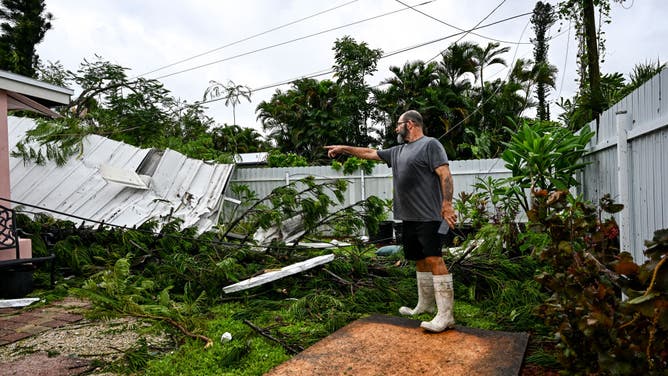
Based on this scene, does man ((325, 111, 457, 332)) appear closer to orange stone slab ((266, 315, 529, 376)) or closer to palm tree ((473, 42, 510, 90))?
orange stone slab ((266, 315, 529, 376))

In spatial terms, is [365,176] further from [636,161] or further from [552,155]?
[636,161]

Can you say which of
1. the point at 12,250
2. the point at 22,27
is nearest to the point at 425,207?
the point at 12,250

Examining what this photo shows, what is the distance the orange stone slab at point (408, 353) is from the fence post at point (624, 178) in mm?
896

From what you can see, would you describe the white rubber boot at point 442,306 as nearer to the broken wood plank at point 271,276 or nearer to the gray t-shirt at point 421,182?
the gray t-shirt at point 421,182

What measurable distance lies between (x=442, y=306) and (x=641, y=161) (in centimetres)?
156

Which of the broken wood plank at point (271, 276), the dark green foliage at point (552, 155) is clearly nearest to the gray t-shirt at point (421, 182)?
the broken wood plank at point (271, 276)

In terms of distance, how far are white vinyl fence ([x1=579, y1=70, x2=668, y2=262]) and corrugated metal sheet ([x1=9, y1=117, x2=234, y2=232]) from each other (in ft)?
18.7

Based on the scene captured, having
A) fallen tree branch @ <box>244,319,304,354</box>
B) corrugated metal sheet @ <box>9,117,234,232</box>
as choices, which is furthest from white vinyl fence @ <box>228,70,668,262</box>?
corrugated metal sheet @ <box>9,117,234,232</box>

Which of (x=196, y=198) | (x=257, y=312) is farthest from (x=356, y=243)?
(x=196, y=198)

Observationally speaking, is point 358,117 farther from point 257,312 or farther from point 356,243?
point 257,312

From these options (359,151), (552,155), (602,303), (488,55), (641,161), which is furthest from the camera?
(488,55)

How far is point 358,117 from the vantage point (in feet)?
66.7

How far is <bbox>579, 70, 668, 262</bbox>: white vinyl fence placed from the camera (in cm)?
229

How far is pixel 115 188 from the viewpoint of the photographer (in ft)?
22.8
